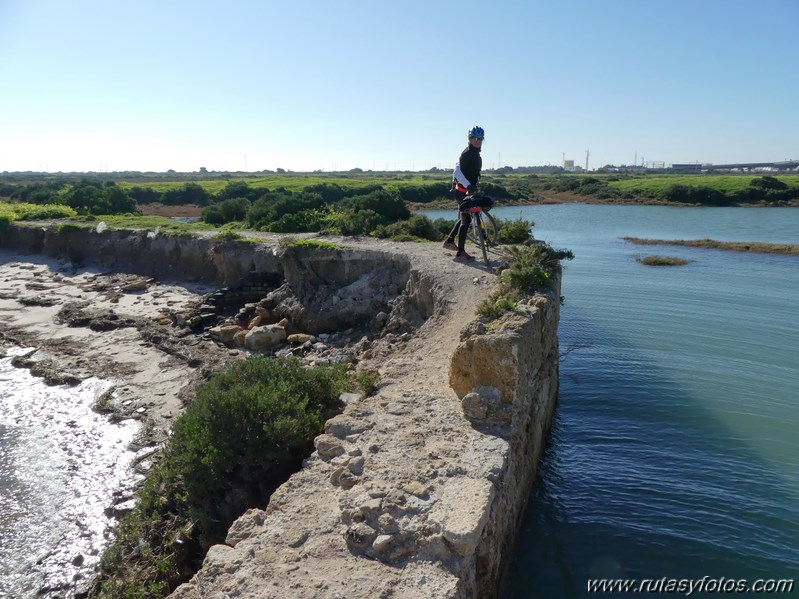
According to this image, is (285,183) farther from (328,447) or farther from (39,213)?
(328,447)

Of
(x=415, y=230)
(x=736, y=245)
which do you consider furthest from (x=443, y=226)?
(x=736, y=245)

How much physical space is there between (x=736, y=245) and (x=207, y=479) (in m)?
35.9

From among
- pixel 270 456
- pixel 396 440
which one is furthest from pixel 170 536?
pixel 396 440

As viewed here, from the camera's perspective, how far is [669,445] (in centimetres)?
1079

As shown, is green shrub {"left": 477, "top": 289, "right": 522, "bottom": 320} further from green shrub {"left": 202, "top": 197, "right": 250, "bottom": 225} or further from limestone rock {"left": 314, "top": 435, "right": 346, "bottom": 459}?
green shrub {"left": 202, "top": 197, "right": 250, "bottom": 225}

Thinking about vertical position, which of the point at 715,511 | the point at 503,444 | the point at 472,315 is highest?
the point at 472,315

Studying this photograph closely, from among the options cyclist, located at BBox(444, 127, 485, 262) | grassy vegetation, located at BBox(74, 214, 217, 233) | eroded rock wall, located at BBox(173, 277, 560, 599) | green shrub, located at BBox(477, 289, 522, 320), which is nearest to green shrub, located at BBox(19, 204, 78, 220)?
grassy vegetation, located at BBox(74, 214, 217, 233)

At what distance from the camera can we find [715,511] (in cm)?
873

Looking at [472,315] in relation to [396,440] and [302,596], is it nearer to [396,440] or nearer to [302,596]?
[396,440]

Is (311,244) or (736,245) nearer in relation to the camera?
(311,244)

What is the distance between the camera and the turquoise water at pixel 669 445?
775 centimetres

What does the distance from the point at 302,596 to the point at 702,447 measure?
29.4 ft

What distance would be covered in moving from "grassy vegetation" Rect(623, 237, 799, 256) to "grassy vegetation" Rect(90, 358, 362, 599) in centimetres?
3354

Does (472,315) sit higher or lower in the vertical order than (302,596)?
higher
